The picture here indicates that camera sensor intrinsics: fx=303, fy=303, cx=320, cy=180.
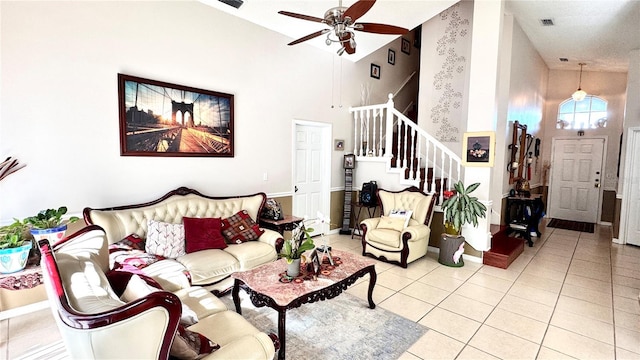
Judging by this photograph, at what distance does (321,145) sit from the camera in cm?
575

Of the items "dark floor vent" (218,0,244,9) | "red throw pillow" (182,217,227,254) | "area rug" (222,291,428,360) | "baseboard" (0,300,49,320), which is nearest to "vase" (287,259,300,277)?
"area rug" (222,291,428,360)

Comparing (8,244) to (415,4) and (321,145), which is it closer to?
(321,145)

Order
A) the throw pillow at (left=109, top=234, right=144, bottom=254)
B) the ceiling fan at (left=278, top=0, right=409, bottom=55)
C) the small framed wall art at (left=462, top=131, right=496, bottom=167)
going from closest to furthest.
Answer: the ceiling fan at (left=278, top=0, right=409, bottom=55), the throw pillow at (left=109, top=234, right=144, bottom=254), the small framed wall art at (left=462, top=131, right=496, bottom=167)

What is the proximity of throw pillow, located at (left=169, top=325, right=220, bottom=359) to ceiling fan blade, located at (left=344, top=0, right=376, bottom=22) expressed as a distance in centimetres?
247

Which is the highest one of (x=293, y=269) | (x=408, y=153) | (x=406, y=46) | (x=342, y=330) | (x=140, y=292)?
(x=406, y=46)

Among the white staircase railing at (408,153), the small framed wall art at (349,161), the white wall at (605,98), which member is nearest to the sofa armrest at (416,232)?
the white staircase railing at (408,153)

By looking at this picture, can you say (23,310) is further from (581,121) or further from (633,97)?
(581,121)

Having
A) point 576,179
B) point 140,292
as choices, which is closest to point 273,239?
point 140,292

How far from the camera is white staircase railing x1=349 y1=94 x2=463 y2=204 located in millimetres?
4867

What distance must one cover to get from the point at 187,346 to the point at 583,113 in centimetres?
951

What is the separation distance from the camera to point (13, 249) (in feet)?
7.48

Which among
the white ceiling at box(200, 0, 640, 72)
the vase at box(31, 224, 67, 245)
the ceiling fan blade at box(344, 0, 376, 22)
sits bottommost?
the vase at box(31, 224, 67, 245)

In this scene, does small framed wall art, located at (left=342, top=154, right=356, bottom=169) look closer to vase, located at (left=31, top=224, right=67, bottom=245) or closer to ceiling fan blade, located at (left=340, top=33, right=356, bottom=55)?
ceiling fan blade, located at (left=340, top=33, right=356, bottom=55)

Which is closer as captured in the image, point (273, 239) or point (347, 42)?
point (347, 42)
